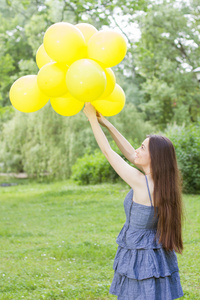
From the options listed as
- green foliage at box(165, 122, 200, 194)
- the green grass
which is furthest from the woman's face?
green foliage at box(165, 122, 200, 194)

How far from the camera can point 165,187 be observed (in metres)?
2.28

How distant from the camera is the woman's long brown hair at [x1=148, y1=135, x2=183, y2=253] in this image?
89.1 inches

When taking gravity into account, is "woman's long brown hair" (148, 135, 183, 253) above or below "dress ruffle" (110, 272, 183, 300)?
above

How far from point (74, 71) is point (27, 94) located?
0.50 meters

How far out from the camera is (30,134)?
1514 centimetres

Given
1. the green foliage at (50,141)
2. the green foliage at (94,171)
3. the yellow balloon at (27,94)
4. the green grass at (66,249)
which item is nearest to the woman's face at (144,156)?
the yellow balloon at (27,94)

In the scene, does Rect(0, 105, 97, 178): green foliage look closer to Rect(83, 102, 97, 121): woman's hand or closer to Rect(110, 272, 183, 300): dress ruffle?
Rect(83, 102, 97, 121): woman's hand

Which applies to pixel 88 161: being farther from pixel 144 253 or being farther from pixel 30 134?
pixel 144 253

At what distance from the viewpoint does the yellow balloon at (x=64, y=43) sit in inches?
91.3

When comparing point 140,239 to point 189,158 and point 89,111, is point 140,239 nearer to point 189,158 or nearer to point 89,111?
point 89,111

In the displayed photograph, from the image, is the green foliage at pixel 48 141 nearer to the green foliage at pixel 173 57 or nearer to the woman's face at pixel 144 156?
the green foliage at pixel 173 57

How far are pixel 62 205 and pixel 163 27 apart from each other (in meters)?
13.9

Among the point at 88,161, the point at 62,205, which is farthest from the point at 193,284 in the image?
the point at 88,161

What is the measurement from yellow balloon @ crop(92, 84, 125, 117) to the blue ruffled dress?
2.32 feet
